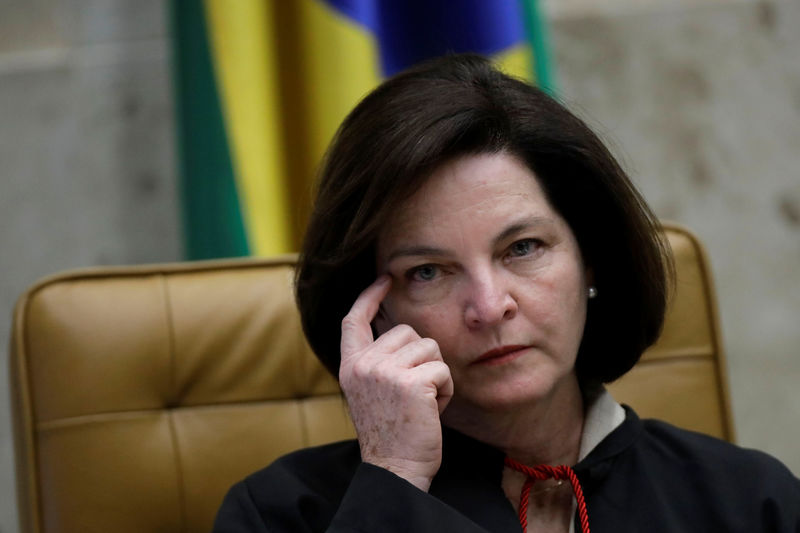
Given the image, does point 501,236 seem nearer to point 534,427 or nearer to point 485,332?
point 485,332

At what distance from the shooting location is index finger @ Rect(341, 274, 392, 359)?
1361mm

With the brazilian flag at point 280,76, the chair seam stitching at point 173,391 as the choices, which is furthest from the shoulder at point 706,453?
the brazilian flag at point 280,76

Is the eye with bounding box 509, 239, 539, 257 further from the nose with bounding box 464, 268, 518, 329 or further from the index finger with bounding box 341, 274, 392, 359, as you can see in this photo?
the index finger with bounding box 341, 274, 392, 359

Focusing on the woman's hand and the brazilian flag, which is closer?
the woman's hand

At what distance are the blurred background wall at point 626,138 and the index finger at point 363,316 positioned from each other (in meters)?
0.98

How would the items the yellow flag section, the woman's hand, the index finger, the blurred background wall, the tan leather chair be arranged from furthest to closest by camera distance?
the blurred background wall, the yellow flag section, the tan leather chair, the index finger, the woman's hand

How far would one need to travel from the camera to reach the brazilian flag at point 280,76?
2.04 m

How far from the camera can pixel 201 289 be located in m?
1.64

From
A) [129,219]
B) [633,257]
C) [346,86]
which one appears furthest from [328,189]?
[129,219]

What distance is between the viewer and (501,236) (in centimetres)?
130

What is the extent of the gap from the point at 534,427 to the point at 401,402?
0.23 meters

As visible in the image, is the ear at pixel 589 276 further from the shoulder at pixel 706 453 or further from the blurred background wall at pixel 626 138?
the blurred background wall at pixel 626 138

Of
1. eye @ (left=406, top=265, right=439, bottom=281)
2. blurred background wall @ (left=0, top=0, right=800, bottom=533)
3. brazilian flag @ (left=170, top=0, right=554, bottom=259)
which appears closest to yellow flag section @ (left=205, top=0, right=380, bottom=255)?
brazilian flag @ (left=170, top=0, right=554, bottom=259)

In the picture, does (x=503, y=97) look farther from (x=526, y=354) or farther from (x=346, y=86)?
(x=346, y=86)
